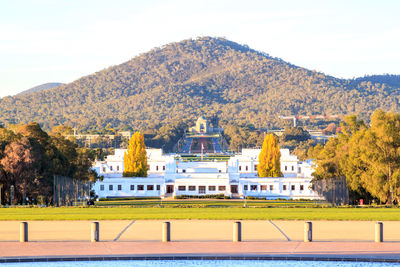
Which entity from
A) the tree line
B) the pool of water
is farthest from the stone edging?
Answer: the tree line

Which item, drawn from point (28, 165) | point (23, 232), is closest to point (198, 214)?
point (23, 232)

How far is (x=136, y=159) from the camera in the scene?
7856 cm

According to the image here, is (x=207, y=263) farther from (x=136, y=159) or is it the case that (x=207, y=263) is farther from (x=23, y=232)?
(x=136, y=159)

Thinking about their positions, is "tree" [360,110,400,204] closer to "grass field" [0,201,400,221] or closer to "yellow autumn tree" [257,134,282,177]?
"grass field" [0,201,400,221]

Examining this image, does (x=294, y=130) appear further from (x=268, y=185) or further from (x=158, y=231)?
(x=158, y=231)

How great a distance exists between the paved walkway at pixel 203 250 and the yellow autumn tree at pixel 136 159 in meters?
58.7

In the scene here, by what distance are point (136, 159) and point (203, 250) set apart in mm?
62077

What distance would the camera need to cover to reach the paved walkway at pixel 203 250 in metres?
16.0

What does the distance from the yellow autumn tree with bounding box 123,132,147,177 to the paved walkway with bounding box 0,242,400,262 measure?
5866 centimetres

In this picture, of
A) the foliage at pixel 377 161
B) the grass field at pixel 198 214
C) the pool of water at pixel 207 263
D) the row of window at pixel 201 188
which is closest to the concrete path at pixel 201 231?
the grass field at pixel 198 214

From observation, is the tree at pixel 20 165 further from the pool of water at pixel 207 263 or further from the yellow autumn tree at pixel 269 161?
the yellow autumn tree at pixel 269 161

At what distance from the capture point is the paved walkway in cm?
1595

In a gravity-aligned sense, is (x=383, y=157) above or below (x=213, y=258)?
above

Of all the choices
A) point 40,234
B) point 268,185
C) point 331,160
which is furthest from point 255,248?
point 268,185
